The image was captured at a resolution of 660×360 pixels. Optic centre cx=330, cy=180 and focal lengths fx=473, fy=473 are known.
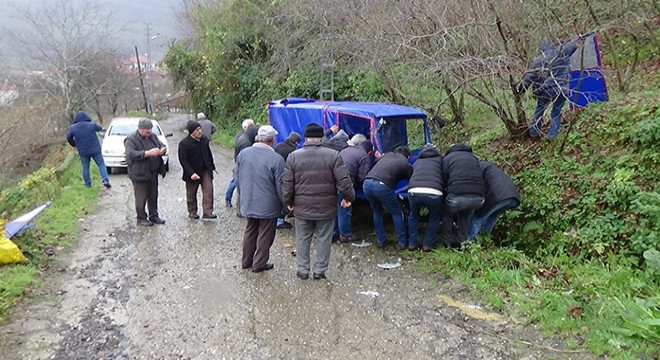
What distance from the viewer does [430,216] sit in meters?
6.39

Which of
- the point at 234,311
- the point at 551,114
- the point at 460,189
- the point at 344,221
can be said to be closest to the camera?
the point at 234,311

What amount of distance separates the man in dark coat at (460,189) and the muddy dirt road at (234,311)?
2.78 ft

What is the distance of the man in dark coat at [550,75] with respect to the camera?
6477mm

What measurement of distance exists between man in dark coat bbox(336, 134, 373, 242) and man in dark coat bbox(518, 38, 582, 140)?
2.54 m

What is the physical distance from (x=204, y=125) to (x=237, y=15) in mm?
10175

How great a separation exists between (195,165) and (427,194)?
12.9ft

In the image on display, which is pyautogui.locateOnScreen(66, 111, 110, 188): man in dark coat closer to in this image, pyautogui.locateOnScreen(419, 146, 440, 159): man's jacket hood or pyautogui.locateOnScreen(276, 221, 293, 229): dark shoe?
pyautogui.locateOnScreen(276, 221, 293, 229): dark shoe

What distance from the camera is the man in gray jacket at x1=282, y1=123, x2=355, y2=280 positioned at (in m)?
5.34

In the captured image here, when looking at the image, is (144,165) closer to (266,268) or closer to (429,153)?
(266,268)

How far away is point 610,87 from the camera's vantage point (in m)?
9.41

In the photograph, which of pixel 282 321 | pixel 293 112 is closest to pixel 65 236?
pixel 282 321

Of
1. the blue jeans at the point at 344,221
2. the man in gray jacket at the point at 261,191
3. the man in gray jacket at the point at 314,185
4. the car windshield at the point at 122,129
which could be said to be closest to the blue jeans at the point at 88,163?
the car windshield at the point at 122,129

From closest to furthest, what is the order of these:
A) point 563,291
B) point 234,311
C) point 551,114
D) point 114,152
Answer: point 234,311
point 563,291
point 551,114
point 114,152

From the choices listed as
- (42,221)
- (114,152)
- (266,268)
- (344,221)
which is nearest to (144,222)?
(42,221)
